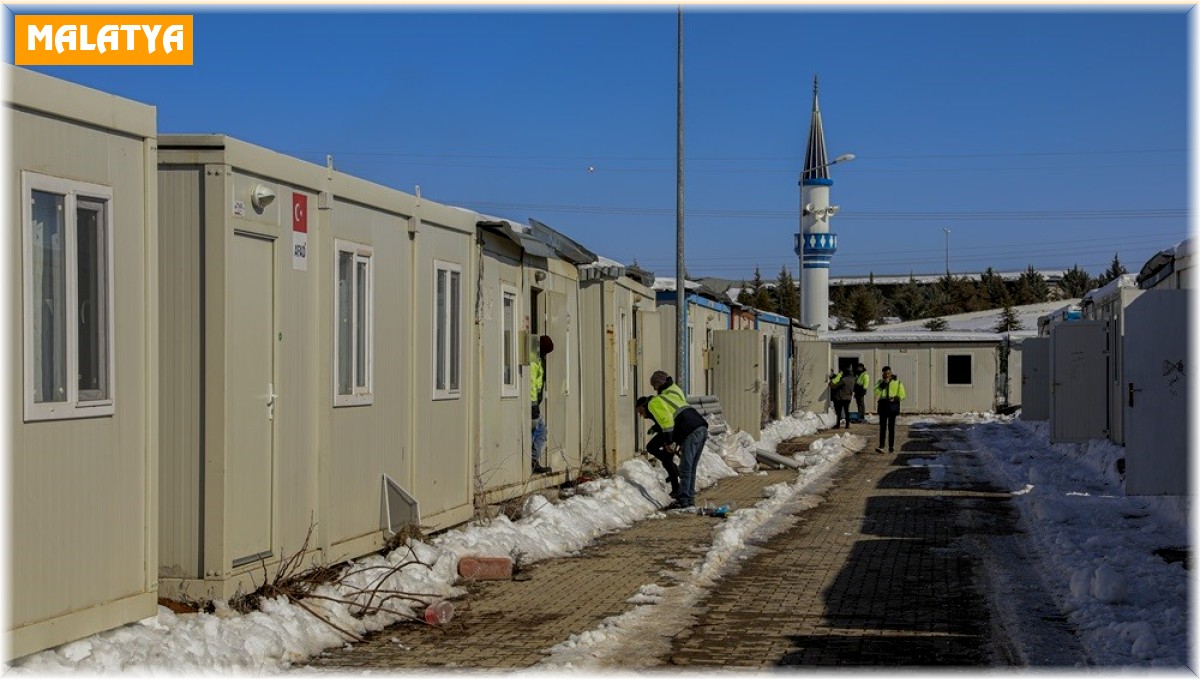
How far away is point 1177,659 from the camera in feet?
25.6

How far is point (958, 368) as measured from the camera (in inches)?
1841

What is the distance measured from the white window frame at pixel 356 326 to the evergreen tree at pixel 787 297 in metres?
70.1

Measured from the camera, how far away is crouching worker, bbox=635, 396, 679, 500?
1664cm

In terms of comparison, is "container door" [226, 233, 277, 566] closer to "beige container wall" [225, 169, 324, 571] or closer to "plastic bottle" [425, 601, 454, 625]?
"beige container wall" [225, 169, 324, 571]

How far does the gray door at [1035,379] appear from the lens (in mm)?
33906

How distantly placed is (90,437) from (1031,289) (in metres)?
95.5

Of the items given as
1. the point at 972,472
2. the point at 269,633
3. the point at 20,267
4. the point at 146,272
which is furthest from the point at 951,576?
the point at 972,472

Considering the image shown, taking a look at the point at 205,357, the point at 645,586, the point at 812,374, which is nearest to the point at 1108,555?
the point at 645,586

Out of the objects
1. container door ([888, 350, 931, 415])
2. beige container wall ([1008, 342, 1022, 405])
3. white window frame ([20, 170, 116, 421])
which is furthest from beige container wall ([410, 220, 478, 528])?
beige container wall ([1008, 342, 1022, 405])

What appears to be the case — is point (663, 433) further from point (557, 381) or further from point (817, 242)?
point (817, 242)

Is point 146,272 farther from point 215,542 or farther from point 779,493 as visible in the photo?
point 779,493

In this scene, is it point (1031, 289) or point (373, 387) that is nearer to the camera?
point (373, 387)

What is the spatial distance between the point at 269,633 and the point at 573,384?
424 inches

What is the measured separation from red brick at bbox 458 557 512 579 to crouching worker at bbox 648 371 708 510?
5.57m
